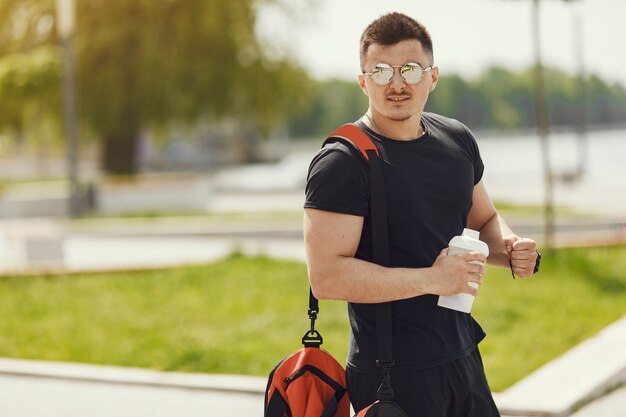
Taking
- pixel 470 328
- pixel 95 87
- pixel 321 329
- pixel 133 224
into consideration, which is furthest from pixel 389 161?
Answer: pixel 95 87

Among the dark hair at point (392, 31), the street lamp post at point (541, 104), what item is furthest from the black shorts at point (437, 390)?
the street lamp post at point (541, 104)

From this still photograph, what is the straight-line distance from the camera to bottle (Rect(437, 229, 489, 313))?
8.05 ft

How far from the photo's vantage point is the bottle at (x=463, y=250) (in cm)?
245

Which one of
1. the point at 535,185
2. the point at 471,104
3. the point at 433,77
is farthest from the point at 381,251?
the point at 471,104

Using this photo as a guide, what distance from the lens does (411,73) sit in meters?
2.53

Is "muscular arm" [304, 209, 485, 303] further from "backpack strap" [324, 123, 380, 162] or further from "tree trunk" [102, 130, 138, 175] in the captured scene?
"tree trunk" [102, 130, 138, 175]

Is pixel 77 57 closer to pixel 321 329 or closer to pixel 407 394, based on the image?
pixel 321 329

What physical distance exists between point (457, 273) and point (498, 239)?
0.47 metres

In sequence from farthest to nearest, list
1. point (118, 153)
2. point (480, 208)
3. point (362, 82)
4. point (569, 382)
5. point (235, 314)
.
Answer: point (118, 153) → point (235, 314) → point (569, 382) → point (480, 208) → point (362, 82)

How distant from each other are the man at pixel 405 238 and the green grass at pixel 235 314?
10.8 ft

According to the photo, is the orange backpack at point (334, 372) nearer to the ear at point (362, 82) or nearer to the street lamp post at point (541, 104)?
the ear at point (362, 82)

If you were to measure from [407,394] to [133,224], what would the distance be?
17.7 m

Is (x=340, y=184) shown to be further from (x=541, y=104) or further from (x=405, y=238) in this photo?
(x=541, y=104)

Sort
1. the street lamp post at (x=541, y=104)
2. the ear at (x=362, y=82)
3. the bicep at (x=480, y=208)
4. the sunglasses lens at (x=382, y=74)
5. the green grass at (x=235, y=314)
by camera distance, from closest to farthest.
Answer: the sunglasses lens at (x=382, y=74) < the ear at (x=362, y=82) < the bicep at (x=480, y=208) < the green grass at (x=235, y=314) < the street lamp post at (x=541, y=104)
